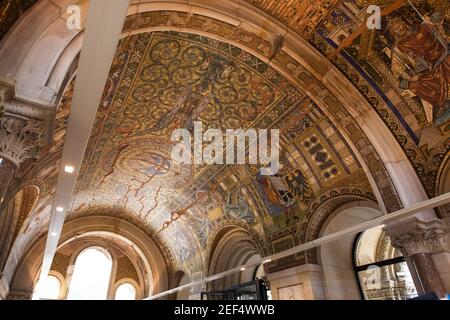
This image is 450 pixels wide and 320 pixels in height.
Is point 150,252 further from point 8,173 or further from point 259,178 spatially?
point 8,173

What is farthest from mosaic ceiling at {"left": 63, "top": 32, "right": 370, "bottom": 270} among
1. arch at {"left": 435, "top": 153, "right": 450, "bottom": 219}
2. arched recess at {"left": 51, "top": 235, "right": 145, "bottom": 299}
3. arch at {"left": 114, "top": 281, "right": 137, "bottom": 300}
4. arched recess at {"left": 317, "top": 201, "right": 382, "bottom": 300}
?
arch at {"left": 114, "top": 281, "right": 137, "bottom": 300}

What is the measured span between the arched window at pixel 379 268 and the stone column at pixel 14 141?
764cm

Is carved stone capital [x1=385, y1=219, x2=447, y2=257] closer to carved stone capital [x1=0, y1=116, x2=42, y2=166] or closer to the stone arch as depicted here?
the stone arch

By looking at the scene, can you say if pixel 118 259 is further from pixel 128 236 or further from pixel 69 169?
pixel 69 169

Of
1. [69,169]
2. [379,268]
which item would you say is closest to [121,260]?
[379,268]

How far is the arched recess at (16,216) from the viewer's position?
783 centimetres

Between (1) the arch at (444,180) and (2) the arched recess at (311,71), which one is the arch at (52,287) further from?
(1) the arch at (444,180)

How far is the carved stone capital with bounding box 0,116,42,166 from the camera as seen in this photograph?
106 inches

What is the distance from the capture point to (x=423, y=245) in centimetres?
557

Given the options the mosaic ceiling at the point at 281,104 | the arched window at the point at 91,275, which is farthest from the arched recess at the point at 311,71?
the arched window at the point at 91,275

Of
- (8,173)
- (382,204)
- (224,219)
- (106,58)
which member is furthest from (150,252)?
(106,58)

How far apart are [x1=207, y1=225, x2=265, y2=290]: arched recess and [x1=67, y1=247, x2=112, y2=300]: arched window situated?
24.3 feet

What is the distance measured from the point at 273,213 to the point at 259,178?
114cm

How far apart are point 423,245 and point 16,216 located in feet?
31.7
